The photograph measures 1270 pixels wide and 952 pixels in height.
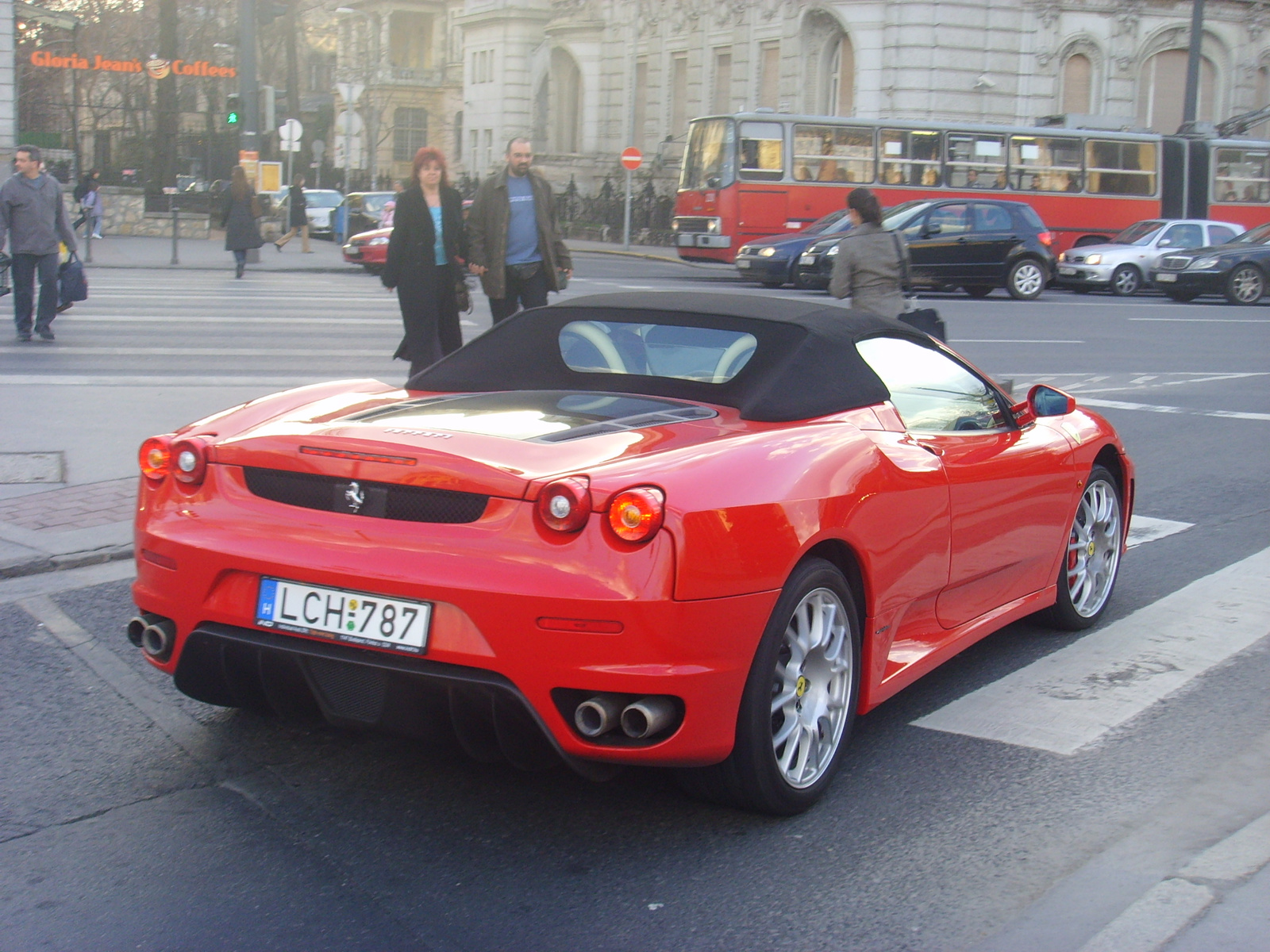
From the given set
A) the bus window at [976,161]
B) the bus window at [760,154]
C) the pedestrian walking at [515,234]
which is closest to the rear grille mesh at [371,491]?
the pedestrian walking at [515,234]

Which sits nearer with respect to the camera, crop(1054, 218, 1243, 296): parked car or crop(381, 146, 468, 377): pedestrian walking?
crop(381, 146, 468, 377): pedestrian walking

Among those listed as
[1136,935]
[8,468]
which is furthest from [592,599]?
[8,468]

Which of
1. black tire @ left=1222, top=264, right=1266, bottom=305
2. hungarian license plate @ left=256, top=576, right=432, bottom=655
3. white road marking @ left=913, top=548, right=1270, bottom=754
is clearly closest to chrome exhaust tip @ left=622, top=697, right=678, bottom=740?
hungarian license plate @ left=256, top=576, right=432, bottom=655

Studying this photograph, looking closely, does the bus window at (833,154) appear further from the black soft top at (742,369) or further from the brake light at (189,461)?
the brake light at (189,461)

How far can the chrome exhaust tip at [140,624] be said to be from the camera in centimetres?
383

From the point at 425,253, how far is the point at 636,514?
21.0 ft

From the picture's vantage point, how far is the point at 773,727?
12.1 feet

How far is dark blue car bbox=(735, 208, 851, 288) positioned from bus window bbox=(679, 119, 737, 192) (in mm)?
3603

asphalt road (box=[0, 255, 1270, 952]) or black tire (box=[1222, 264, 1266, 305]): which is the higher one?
black tire (box=[1222, 264, 1266, 305])

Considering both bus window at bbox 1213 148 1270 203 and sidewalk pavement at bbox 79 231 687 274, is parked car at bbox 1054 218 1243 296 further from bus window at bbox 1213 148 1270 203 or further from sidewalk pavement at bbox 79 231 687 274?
sidewalk pavement at bbox 79 231 687 274

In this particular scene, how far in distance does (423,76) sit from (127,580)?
76363mm

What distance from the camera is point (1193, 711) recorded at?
4.65 meters

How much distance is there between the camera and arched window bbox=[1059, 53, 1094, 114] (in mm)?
43312

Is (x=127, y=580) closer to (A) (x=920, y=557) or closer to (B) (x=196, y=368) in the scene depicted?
(A) (x=920, y=557)
